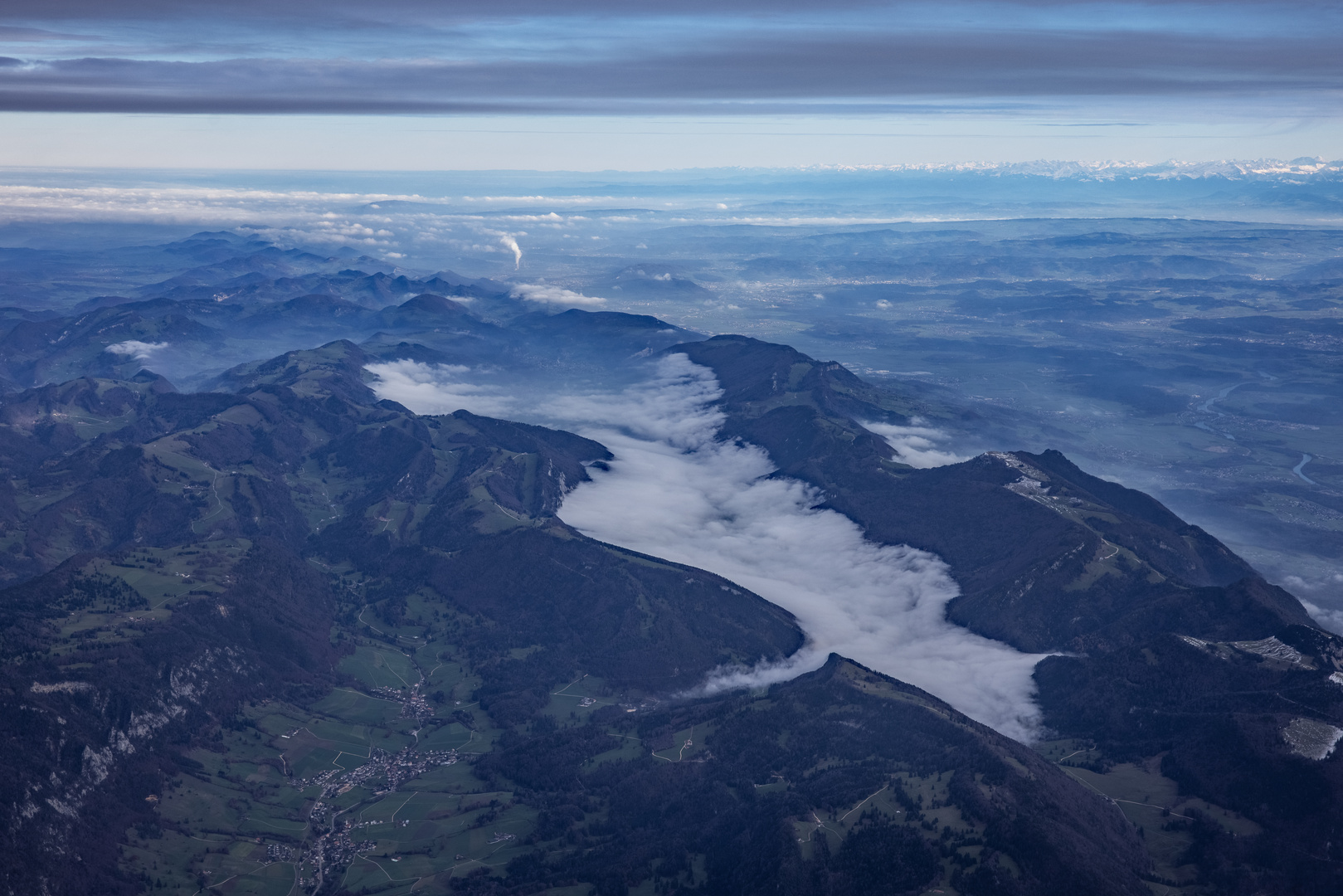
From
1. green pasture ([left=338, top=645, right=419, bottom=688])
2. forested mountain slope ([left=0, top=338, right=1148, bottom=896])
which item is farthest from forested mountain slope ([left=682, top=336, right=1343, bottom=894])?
green pasture ([left=338, top=645, right=419, bottom=688])

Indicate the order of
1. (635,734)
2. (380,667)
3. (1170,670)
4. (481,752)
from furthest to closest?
(380,667)
(481,752)
(635,734)
(1170,670)

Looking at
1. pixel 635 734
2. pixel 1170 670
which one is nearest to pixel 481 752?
pixel 635 734

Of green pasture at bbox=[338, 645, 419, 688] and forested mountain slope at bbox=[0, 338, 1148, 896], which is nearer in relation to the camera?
forested mountain slope at bbox=[0, 338, 1148, 896]

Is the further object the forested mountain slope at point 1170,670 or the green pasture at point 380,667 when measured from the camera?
the green pasture at point 380,667

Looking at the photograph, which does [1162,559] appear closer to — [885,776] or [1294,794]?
[1294,794]

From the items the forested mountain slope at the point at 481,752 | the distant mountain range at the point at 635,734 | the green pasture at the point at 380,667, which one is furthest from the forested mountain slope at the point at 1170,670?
the green pasture at the point at 380,667

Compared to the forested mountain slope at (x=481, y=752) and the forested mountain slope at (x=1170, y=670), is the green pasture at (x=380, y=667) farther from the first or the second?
the forested mountain slope at (x=1170, y=670)

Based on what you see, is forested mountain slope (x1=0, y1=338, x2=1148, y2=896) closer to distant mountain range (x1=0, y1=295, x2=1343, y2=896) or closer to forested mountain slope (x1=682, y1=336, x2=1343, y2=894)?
distant mountain range (x1=0, y1=295, x2=1343, y2=896)

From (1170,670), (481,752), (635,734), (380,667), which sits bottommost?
(380,667)

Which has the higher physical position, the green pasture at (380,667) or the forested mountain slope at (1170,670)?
the forested mountain slope at (1170,670)

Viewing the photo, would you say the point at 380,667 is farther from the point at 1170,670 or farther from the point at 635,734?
the point at 1170,670

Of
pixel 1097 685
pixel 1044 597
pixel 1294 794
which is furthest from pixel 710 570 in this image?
pixel 1294 794
